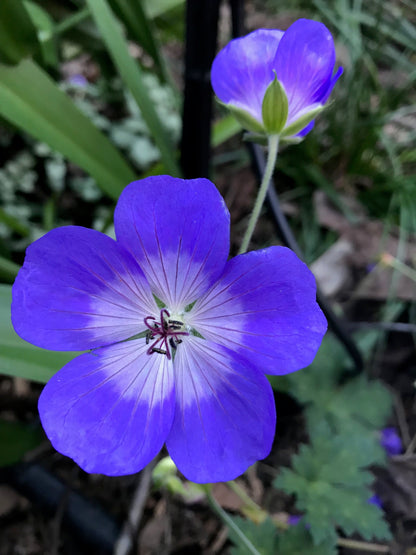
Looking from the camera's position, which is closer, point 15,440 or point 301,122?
point 301,122

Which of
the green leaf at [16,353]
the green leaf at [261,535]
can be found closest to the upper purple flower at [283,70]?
the green leaf at [16,353]

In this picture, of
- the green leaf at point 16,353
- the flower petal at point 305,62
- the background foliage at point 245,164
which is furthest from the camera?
the background foliage at point 245,164

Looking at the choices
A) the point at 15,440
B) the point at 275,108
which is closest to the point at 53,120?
the point at 275,108

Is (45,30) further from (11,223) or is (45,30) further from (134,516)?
(134,516)

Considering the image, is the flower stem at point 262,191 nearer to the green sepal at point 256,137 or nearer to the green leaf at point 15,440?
the green sepal at point 256,137

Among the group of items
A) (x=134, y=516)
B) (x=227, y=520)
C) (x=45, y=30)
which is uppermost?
(x=45, y=30)

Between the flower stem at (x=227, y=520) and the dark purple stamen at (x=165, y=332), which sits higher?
the dark purple stamen at (x=165, y=332)
